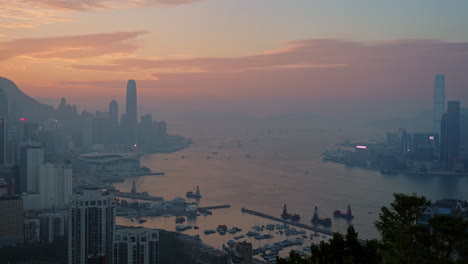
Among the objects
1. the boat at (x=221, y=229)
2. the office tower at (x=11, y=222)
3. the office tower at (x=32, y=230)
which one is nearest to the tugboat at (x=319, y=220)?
the boat at (x=221, y=229)

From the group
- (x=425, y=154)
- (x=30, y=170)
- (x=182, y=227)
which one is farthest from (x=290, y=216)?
(x=425, y=154)

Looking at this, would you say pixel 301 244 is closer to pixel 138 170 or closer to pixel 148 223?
pixel 148 223

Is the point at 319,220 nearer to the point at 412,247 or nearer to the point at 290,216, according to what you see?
the point at 290,216

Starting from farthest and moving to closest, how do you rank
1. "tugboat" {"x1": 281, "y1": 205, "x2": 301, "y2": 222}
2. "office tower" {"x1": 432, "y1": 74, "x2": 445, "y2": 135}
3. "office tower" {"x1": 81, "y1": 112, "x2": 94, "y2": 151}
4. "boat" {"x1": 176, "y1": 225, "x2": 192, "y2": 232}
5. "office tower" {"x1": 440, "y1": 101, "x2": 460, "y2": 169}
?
1. "office tower" {"x1": 432, "y1": 74, "x2": 445, "y2": 135}
2. "office tower" {"x1": 81, "y1": 112, "x2": 94, "y2": 151}
3. "office tower" {"x1": 440, "y1": 101, "x2": 460, "y2": 169}
4. "tugboat" {"x1": 281, "y1": 205, "x2": 301, "y2": 222}
5. "boat" {"x1": 176, "y1": 225, "x2": 192, "y2": 232}

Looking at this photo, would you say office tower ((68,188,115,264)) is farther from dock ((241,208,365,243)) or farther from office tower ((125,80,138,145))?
office tower ((125,80,138,145))

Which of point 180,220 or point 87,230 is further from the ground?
point 87,230

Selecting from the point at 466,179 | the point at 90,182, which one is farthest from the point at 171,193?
the point at 466,179

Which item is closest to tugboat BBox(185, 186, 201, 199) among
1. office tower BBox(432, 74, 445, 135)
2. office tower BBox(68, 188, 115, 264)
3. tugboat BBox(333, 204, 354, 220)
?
tugboat BBox(333, 204, 354, 220)
